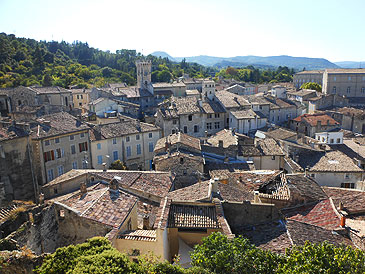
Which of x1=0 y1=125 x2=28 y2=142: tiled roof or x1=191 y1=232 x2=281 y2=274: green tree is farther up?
x1=0 y1=125 x2=28 y2=142: tiled roof

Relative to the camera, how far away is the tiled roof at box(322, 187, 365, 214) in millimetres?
22922

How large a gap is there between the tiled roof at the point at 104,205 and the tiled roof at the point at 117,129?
752 inches

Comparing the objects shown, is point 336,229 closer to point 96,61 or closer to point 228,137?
point 228,137

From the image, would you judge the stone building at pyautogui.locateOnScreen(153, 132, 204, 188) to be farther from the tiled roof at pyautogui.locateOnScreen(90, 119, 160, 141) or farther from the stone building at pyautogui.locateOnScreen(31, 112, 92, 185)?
the tiled roof at pyautogui.locateOnScreen(90, 119, 160, 141)

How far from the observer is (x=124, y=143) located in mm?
41656

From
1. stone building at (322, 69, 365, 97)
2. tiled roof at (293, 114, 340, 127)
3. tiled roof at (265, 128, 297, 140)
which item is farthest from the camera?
stone building at (322, 69, 365, 97)

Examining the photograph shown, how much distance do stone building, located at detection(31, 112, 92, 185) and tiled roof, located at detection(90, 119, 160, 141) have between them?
2.23 metres

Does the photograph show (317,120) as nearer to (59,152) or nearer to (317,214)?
(317,214)

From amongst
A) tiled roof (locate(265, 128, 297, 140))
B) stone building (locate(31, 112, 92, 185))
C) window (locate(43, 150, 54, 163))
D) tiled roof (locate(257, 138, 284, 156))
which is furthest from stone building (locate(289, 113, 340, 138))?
window (locate(43, 150, 54, 163))

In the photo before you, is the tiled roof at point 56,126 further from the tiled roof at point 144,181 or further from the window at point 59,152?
the tiled roof at point 144,181

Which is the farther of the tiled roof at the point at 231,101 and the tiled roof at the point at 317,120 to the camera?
the tiled roof at the point at 317,120

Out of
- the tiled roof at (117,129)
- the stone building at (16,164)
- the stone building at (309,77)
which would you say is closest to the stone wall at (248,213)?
the stone building at (16,164)

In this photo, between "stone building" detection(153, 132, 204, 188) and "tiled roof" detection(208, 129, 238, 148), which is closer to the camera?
"stone building" detection(153, 132, 204, 188)

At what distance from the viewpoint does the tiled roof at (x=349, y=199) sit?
22.9m
